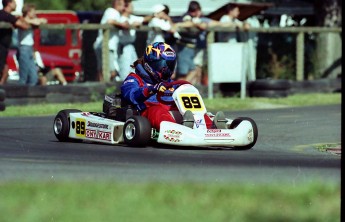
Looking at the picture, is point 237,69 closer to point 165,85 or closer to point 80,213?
point 165,85

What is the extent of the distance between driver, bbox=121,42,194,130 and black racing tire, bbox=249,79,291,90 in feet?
30.3

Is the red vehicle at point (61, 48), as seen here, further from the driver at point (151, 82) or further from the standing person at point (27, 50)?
the driver at point (151, 82)

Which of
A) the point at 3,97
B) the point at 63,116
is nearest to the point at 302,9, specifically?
the point at 3,97

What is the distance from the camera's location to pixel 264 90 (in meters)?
24.2

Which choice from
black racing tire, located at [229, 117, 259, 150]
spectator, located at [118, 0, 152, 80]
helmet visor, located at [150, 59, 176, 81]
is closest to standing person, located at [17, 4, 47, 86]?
spectator, located at [118, 0, 152, 80]

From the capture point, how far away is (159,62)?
1479 cm

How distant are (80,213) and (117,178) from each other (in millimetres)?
2157

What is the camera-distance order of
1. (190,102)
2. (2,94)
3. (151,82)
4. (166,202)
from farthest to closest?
(2,94) → (151,82) → (190,102) → (166,202)

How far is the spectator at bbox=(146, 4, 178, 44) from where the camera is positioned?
74.4 feet

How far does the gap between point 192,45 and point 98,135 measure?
9007 mm

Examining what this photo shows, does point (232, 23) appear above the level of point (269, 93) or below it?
above

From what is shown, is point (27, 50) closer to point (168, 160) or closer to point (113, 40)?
point (113, 40)

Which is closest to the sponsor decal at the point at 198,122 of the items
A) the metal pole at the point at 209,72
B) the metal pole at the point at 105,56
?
the metal pole at the point at 105,56

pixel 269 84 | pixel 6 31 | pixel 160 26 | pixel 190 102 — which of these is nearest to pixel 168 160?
pixel 190 102
